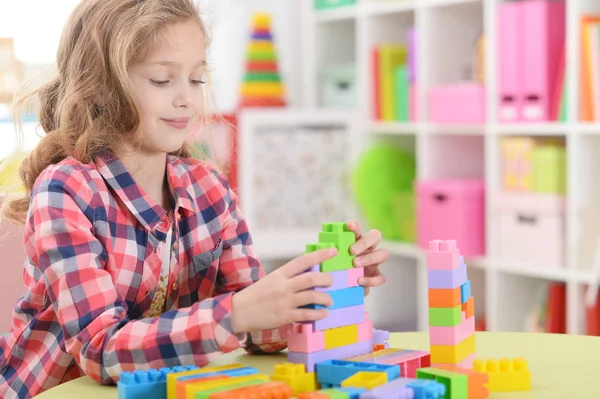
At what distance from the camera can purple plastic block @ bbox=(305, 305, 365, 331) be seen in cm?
99

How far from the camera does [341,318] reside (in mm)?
1019

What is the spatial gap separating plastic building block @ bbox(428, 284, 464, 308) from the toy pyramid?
2728 mm

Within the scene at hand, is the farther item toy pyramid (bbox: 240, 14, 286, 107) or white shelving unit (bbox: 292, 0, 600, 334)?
toy pyramid (bbox: 240, 14, 286, 107)

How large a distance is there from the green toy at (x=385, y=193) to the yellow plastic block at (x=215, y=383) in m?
2.53

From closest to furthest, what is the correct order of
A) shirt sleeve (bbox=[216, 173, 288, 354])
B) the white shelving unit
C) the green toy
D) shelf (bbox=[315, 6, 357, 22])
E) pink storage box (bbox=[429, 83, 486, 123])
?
shirt sleeve (bbox=[216, 173, 288, 354]) → the white shelving unit → pink storage box (bbox=[429, 83, 486, 123]) → the green toy → shelf (bbox=[315, 6, 357, 22])

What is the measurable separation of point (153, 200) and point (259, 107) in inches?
95.0

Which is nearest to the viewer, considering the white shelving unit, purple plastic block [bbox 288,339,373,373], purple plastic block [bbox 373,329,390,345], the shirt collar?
purple plastic block [bbox 288,339,373,373]

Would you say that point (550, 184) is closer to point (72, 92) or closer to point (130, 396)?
point (72, 92)

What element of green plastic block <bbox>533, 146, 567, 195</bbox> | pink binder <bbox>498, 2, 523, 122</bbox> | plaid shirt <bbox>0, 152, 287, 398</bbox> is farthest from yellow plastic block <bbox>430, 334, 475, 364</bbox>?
pink binder <bbox>498, 2, 523, 122</bbox>

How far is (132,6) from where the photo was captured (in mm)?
1304

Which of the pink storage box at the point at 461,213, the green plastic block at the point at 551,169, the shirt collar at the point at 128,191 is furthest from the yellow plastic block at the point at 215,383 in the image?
the pink storage box at the point at 461,213

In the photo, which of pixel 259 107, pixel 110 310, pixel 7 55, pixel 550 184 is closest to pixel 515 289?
pixel 550 184

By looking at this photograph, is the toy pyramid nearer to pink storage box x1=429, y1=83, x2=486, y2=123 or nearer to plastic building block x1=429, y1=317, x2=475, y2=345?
pink storage box x1=429, y1=83, x2=486, y2=123

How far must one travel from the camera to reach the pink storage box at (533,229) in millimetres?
2818
